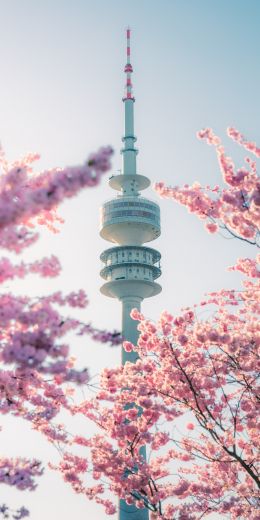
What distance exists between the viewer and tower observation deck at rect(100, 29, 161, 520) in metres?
58.6

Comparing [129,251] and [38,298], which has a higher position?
[129,251]

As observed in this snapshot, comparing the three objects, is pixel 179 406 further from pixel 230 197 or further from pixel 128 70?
pixel 128 70

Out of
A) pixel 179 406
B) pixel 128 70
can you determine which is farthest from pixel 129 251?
pixel 179 406

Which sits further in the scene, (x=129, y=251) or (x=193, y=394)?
(x=129, y=251)

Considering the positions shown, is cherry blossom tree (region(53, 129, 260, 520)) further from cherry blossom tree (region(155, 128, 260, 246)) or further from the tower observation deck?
the tower observation deck

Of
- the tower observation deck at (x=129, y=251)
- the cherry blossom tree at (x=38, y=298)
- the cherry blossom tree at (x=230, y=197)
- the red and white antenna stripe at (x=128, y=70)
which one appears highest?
the red and white antenna stripe at (x=128, y=70)

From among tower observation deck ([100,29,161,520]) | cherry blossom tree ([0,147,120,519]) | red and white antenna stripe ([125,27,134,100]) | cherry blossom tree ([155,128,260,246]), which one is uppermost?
red and white antenna stripe ([125,27,134,100])

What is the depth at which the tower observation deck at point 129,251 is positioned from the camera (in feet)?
192

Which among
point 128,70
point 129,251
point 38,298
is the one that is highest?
point 128,70

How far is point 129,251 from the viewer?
2329 inches

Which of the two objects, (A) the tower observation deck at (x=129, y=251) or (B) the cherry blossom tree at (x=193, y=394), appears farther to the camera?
(A) the tower observation deck at (x=129, y=251)

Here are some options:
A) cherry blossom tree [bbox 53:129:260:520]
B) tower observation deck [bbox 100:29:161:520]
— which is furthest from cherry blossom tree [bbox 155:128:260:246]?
tower observation deck [bbox 100:29:161:520]

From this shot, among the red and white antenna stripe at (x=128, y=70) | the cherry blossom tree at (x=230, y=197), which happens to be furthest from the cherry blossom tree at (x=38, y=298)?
the red and white antenna stripe at (x=128, y=70)

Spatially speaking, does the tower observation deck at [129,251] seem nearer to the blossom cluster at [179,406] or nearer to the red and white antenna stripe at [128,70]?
the red and white antenna stripe at [128,70]
